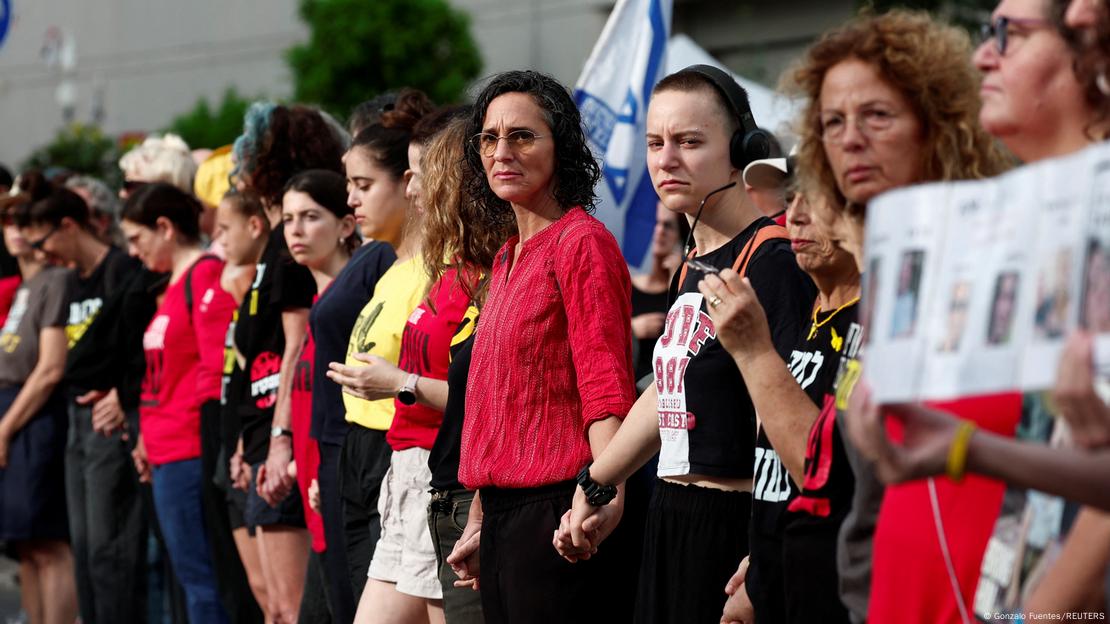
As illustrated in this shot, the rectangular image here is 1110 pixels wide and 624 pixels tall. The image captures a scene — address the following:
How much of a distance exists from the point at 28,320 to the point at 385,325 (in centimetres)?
399

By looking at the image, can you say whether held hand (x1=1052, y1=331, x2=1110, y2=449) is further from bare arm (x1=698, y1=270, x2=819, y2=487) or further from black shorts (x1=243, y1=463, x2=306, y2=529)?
black shorts (x1=243, y1=463, x2=306, y2=529)

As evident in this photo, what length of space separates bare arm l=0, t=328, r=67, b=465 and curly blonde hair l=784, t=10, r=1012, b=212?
6.12 m

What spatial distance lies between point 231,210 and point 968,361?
16.4ft

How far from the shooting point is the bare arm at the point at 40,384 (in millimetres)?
7980

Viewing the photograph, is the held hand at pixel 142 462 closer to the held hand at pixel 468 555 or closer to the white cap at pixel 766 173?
the held hand at pixel 468 555

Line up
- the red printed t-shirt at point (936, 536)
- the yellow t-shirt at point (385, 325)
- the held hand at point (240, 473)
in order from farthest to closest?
the held hand at point (240, 473)
the yellow t-shirt at point (385, 325)
the red printed t-shirt at point (936, 536)

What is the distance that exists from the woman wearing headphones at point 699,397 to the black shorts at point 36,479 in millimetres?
5068

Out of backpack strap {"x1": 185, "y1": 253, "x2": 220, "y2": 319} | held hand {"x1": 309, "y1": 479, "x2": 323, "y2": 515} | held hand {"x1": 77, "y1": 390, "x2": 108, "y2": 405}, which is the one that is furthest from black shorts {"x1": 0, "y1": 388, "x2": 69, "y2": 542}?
held hand {"x1": 309, "y1": 479, "x2": 323, "y2": 515}

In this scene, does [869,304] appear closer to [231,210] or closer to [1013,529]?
[1013,529]

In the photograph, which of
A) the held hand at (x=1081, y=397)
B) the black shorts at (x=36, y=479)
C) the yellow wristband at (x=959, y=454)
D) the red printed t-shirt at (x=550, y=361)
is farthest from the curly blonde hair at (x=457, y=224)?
the black shorts at (x=36, y=479)

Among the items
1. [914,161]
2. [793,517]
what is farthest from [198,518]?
[914,161]

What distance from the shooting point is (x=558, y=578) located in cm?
384

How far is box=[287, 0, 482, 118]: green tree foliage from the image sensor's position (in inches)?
829

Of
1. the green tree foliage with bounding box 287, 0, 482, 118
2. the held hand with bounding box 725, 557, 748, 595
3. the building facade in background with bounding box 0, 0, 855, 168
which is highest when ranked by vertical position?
the building facade in background with bounding box 0, 0, 855, 168
